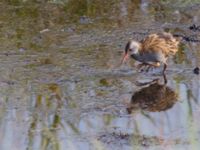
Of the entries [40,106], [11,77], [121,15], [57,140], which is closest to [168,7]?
[121,15]

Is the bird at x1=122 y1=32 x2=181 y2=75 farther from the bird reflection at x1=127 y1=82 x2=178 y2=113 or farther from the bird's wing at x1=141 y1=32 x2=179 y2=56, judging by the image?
the bird reflection at x1=127 y1=82 x2=178 y2=113

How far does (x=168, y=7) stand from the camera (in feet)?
41.1

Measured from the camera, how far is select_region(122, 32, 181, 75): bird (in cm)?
966

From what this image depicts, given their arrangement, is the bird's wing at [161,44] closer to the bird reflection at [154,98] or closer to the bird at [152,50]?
the bird at [152,50]

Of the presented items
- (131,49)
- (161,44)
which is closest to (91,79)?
(131,49)

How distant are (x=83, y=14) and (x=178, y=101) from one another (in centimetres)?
420

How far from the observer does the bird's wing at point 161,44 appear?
984 centimetres

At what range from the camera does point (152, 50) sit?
32.4 ft

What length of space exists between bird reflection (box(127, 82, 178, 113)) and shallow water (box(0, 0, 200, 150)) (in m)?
0.01

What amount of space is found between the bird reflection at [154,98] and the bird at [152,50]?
613 millimetres

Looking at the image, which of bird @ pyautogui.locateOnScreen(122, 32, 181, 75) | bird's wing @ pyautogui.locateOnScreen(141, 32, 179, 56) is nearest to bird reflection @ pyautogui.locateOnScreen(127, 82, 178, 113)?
bird @ pyautogui.locateOnScreen(122, 32, 181, 75)

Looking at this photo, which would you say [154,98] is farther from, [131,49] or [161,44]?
[161,44]

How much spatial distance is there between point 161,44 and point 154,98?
1423 mm

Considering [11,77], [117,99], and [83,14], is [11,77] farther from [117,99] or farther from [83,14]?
[83,14]
